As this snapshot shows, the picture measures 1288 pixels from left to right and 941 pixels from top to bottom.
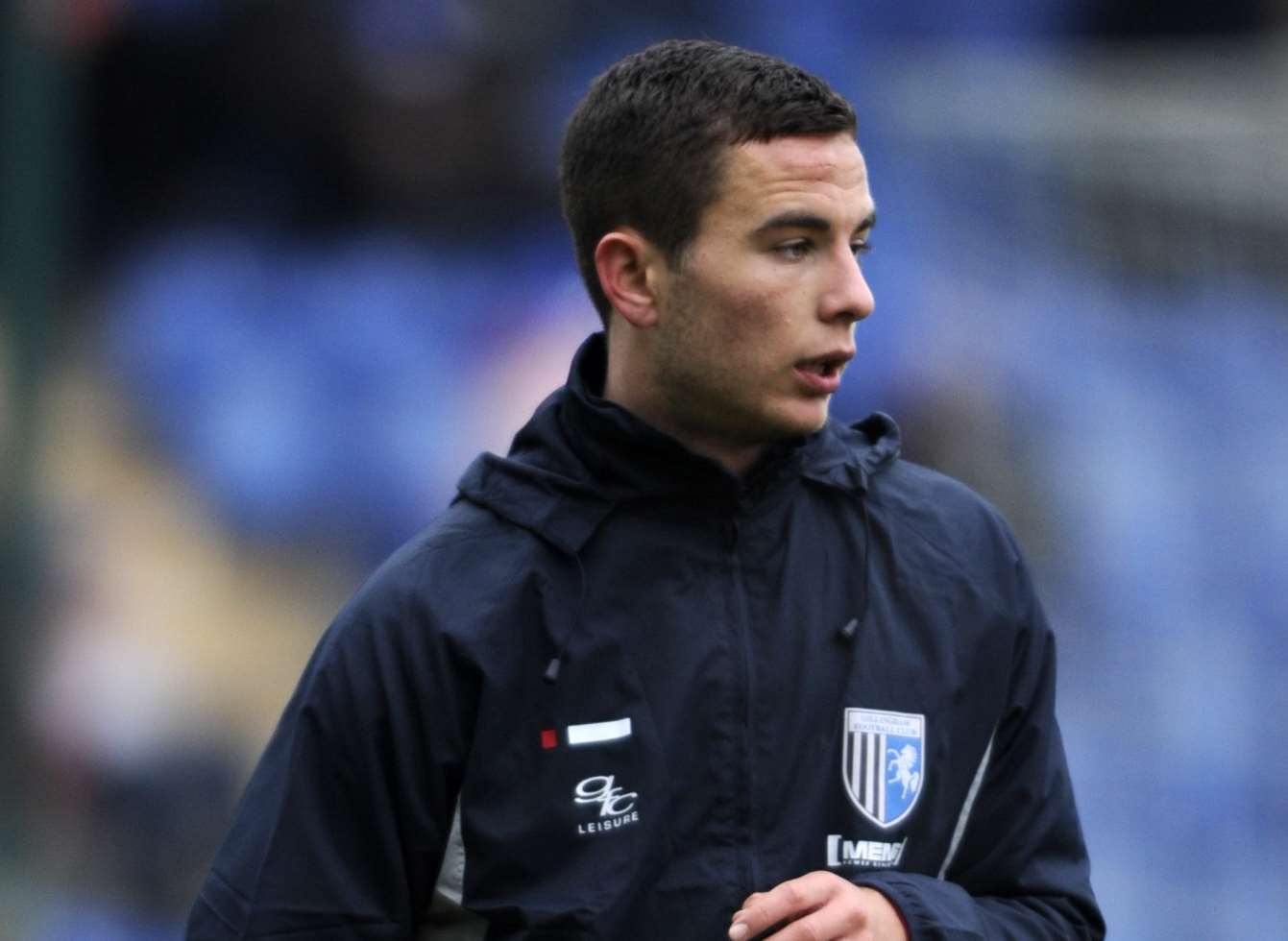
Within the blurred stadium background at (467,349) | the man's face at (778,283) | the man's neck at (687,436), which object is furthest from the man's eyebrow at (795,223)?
the blurred stadium background at (467,349)

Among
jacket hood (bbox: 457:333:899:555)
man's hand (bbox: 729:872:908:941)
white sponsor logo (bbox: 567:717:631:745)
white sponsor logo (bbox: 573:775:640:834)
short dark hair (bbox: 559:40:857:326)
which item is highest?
short dark hair (bbox: 559:40:857:326)

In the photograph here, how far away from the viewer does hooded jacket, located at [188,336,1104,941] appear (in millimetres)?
2471

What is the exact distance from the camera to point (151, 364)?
6.36 meters

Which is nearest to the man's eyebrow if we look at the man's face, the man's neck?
the man's face

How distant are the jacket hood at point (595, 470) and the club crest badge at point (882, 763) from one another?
30 centimetres

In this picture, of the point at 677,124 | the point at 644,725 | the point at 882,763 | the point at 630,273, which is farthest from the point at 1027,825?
the point at 677,124

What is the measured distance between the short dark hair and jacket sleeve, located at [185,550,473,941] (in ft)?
1.74

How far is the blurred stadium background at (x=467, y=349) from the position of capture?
610 centimetres

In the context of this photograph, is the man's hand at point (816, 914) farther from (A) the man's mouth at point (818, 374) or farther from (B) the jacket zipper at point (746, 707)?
(A) the man's mouth at point (818, 374)

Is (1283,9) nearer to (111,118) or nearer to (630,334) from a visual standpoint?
(111,118)

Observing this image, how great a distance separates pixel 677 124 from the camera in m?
2.59

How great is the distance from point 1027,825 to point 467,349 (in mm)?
3924

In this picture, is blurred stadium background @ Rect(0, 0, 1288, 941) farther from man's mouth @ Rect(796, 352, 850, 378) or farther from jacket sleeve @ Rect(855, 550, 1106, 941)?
man's mouth @ Rect(796, 352, 850, 378)

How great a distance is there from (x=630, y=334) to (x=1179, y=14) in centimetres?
444
